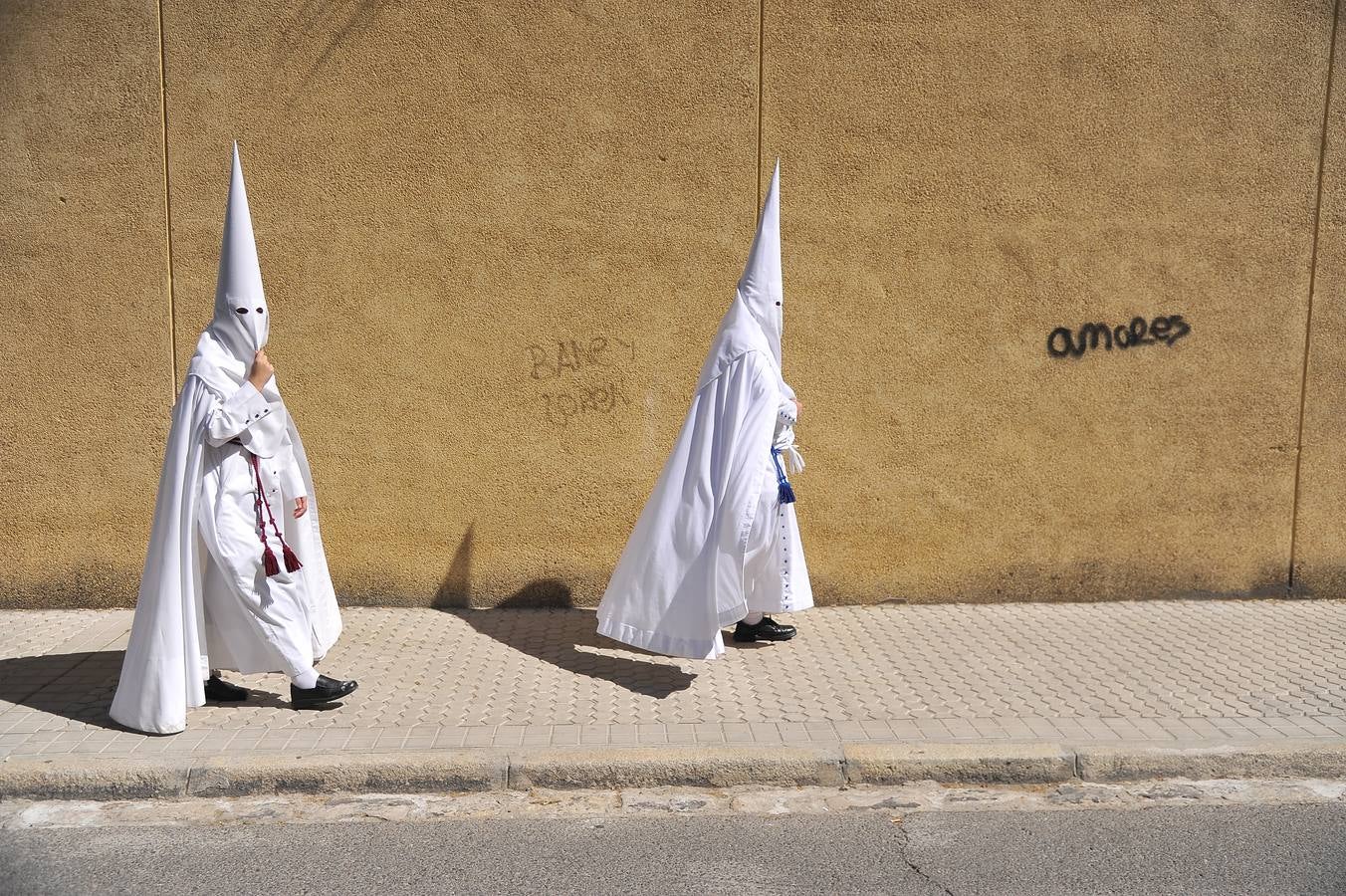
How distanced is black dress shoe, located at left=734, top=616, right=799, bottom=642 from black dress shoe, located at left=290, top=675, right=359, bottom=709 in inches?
84.7

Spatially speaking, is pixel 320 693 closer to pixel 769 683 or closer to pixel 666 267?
pixel 769 683

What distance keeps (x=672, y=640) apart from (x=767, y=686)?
1.69ft

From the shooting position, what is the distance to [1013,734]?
4.50 metres

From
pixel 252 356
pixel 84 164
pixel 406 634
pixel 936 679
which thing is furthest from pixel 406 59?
pixel 936 679

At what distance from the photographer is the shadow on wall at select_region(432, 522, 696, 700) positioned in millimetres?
5281

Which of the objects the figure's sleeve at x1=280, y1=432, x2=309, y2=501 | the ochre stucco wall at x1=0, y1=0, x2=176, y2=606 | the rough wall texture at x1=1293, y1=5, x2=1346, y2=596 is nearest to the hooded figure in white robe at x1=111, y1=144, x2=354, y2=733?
the figure's sleeve at x1=280, y1=432, x2=309, y2=501

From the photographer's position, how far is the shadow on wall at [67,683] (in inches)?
184

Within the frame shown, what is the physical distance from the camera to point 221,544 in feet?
14.5

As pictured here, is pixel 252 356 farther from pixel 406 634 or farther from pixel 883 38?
pixel 883 38

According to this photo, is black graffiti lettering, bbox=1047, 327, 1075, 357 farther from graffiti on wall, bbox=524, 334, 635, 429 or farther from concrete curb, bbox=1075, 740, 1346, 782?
concrete curb, bbox=1075, 740, 1346, 782

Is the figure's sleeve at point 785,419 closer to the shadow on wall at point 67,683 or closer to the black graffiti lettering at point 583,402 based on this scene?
the black graffiti lettering at point 583,402

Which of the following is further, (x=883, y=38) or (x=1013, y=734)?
(x=883, y=38)

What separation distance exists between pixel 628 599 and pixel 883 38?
12.3 feet

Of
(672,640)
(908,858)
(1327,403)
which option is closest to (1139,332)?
(1327,403)
